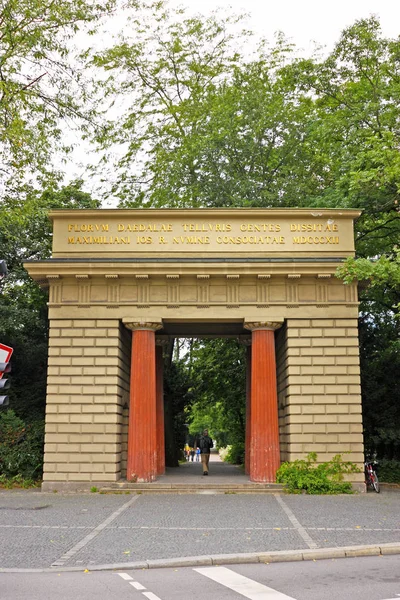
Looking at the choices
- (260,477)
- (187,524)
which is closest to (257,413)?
(260,477)

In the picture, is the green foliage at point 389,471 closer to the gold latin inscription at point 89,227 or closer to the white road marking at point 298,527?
the white road marking at point 298,527

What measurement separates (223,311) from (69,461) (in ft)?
22.6

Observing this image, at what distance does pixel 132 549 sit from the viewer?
11.1 meters

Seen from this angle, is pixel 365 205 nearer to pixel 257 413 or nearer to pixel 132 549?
pixel 257 413

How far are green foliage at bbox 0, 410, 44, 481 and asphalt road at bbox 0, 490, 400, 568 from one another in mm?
2752

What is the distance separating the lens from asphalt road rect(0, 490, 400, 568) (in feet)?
35.7

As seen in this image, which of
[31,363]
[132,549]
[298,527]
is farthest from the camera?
[31,363]

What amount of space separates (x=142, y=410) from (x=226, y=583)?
1286cm

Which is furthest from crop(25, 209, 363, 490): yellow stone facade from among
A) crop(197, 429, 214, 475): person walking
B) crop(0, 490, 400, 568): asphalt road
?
crop(197, 429, 214, 475): person walking

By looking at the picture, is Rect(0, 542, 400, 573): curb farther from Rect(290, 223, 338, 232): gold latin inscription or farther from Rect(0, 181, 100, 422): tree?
Rect(0, 181, 100, 422): tree

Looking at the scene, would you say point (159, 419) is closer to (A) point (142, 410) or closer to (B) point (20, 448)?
(A) point (142, 410)

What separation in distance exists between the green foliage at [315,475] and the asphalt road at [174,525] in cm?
91

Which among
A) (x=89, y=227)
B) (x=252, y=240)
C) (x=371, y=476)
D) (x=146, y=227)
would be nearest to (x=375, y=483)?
(x=371, y=476)

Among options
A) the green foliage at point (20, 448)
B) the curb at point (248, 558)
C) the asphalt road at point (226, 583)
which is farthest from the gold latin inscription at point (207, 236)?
the asphalt road at point (226, 583)
